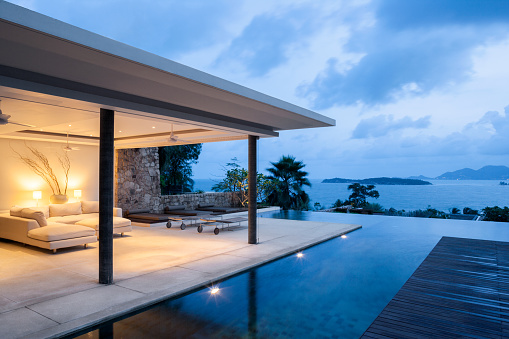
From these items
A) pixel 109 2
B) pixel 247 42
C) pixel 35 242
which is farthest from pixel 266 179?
pixel 109 2

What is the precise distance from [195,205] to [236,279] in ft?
31.2

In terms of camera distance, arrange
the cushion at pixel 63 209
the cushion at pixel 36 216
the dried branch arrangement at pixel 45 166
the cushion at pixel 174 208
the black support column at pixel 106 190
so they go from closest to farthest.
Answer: the black support column at pixel 106 190 → the cushion at pixel 36 216 → the cushion at pixel 63 209 → the dried branch arrangement at pixel 45 166 → the cushion at pixel 174 208

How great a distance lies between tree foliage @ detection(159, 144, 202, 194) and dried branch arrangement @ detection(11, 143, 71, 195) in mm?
7883

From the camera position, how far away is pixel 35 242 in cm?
703

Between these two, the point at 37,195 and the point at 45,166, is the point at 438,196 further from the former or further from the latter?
the point at 37,195

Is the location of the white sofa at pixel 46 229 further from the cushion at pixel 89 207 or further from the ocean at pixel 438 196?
the ocean at pixel 438 196

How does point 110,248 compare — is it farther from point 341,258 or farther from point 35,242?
point 341,258

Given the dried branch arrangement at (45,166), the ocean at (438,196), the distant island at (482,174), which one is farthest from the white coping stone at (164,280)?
the distant island at (482,174)

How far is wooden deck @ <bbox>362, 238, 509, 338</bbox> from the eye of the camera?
136 inches

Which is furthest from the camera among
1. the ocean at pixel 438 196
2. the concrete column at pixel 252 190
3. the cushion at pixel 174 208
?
the ocean at pixel 438 196

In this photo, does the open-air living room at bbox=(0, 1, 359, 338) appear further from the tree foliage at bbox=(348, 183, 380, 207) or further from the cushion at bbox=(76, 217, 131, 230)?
the tree foliage at bbox=(348, 183, 380, 207)

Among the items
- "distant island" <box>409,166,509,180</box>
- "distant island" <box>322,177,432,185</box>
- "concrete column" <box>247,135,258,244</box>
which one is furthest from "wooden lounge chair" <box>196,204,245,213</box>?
"distant island" <box>409,166,509,180</box>

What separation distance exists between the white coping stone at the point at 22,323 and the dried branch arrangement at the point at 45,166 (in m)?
7.16

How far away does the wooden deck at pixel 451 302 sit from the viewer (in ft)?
11.4
